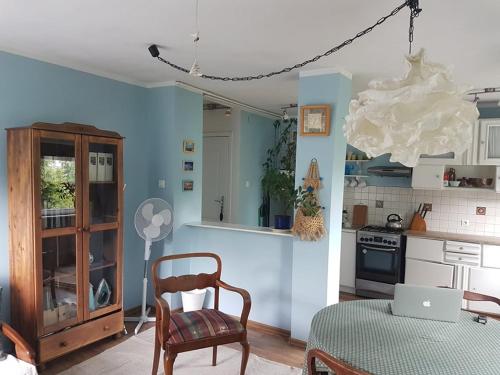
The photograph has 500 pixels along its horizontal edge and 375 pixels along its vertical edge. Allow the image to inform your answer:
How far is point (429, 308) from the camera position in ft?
6.40

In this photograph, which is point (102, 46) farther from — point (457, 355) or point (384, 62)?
point (457, 355)

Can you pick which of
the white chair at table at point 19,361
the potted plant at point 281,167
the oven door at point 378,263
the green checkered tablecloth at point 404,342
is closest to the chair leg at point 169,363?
the white chair at table at point 19,361

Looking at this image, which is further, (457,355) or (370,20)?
(370,20)

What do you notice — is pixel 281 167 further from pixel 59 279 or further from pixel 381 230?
pixel 59 279

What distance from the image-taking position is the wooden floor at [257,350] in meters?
2.80

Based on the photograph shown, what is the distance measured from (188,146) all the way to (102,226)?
3.98 ft

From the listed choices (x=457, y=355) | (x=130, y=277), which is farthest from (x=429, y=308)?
(x=130, y=277)

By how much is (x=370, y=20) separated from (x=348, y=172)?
3206 millimetres

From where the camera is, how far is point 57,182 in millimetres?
2729

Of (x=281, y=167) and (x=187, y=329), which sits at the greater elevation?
(x=281, y=167)

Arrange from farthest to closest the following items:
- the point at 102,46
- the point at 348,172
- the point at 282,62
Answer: the point at 348,172 → the point at 282,62 → the point at 102,46

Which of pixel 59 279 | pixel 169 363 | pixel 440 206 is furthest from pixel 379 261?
pixel 59 279

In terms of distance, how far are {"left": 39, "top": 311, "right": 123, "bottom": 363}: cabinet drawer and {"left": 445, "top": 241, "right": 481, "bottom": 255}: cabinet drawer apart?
3.50 m

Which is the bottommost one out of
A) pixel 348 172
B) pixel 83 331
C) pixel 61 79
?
pixel 83 331
